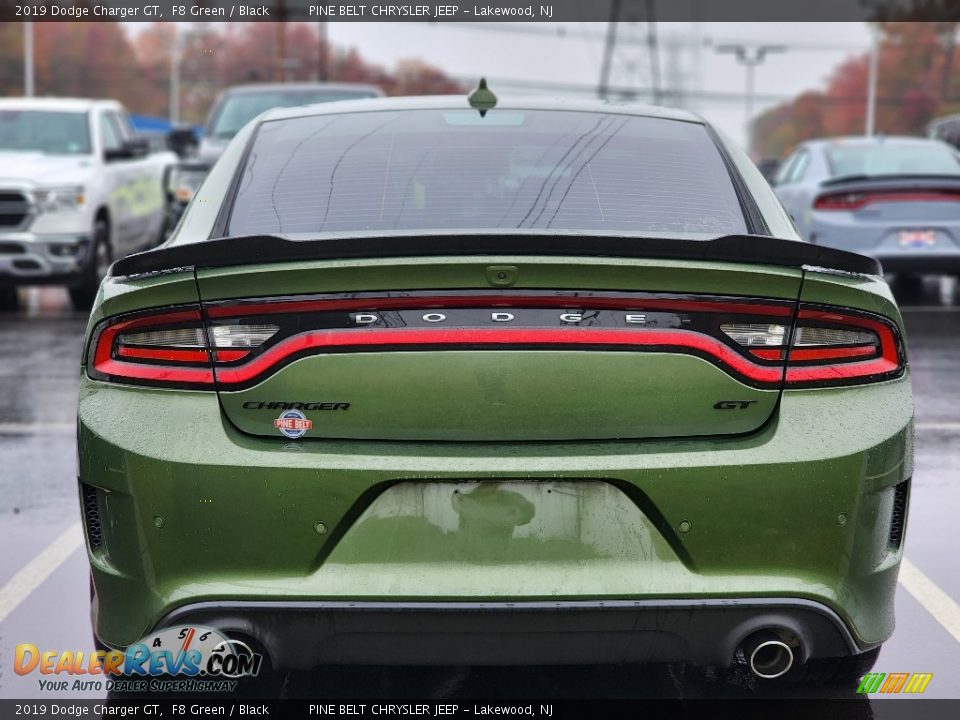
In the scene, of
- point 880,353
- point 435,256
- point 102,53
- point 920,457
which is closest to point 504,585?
point 435,256

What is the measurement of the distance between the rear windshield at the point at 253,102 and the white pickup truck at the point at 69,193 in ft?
3.83

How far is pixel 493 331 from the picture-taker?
3006 mm

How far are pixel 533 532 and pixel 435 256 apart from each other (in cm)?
63

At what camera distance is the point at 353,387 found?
3.01 metres

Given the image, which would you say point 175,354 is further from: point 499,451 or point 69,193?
point 69,193

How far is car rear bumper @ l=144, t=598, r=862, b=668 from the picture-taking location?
294 cm

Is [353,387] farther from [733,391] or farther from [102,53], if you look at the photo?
[102,53]

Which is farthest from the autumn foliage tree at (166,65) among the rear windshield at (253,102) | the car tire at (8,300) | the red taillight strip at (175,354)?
the red taillight strip at (175,354)

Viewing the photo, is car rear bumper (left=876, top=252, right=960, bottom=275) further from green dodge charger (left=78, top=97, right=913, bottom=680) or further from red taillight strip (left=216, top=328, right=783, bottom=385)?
red taillight strip (left=216, top=328, right=783, bottom=385)

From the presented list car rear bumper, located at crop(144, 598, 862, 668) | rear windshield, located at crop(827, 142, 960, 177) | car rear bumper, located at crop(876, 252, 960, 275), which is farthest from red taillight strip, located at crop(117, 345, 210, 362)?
rear windshield, located at crop(827, 142, 960, 177)

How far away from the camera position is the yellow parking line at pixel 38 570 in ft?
15.4

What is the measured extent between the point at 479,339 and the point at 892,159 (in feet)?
41.3

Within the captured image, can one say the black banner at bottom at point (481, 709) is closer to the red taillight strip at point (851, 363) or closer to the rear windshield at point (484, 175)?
the red taillight strip at point (851, 363)

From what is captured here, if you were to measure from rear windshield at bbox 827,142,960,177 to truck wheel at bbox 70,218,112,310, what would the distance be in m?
7.33
